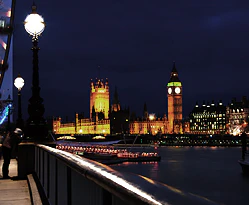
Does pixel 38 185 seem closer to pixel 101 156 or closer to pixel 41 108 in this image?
pixel 41 108

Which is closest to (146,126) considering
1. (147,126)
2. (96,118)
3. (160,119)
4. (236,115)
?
(147,126)

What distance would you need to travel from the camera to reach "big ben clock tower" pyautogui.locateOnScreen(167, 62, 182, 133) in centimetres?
14866

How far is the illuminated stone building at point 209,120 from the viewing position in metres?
142

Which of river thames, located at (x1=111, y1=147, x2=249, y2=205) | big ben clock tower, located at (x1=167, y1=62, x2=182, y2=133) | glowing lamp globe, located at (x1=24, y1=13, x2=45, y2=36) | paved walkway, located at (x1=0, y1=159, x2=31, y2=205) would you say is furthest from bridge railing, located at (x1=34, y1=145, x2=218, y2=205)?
big ben clock tower, located at (x1=167, y1=62, x2=182, y2=133)

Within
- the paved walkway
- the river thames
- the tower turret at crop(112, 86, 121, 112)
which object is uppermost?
the tower turret at crop(112, 86, 121, 112)

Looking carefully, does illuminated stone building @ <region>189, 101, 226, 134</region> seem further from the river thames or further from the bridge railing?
the bridge railing

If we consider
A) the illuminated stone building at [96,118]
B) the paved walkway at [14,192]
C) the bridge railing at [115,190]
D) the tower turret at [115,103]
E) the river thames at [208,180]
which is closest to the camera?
the bridge railing at [115,190]

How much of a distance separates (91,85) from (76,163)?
499 feet

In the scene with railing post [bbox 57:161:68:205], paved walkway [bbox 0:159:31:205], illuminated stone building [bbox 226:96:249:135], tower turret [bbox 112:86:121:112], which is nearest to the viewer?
railing post [bbox 57:161:68:205]

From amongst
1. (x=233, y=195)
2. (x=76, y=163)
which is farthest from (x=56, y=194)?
(x=233, y=195)

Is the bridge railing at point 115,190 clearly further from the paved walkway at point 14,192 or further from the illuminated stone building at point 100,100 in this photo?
the illuminated stone building at point 100,100

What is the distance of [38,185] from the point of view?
281 inches

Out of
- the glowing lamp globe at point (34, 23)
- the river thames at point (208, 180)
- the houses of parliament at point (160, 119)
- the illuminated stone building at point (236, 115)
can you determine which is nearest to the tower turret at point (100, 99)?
the houses of parliament at point (160, 119)

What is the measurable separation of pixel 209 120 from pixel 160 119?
49.2ft
